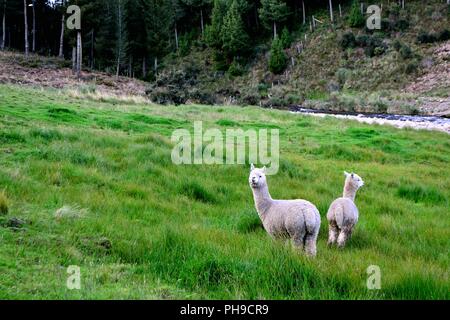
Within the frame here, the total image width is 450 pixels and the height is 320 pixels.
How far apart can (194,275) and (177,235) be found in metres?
1.37

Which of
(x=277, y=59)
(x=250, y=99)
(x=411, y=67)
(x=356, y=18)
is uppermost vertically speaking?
(x=356, y=18)

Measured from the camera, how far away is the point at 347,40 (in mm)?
63812

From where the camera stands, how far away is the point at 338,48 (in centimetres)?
6512

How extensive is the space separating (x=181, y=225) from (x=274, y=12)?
7066cm

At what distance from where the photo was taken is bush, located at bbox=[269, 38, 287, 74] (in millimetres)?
67125

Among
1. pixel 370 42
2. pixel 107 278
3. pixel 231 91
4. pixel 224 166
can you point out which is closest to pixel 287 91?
pixel 231 91

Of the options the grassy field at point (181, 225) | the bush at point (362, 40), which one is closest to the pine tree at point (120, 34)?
the bush at point (362, 40)

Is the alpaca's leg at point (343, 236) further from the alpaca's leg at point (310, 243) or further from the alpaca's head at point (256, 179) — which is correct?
the alpaca's head at point (256, 179)

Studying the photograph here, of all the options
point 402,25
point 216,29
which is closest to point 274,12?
point 216,29

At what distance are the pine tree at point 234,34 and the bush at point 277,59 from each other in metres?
6.58

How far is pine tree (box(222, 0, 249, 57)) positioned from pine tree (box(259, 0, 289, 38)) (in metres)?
4.29

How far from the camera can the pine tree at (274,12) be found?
72456 millimetres

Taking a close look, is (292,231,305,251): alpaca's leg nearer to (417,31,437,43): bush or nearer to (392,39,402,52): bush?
(392,39,402,52): bush

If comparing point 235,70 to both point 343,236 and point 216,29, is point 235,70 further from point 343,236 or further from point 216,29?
point 343,236
